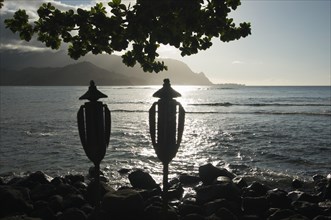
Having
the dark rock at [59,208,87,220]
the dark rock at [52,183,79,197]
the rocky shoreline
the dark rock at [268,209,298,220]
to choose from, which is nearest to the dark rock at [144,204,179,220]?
the rocky shoreline

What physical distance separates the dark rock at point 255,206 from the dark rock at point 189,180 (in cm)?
391

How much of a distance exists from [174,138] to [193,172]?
9.03 metres

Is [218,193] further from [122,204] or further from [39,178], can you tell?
[39,178]

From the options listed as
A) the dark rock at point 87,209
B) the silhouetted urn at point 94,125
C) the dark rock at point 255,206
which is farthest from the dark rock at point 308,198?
the silhouetted urn at point 94,125

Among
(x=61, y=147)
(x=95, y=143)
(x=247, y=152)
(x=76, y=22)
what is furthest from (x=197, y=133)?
(x=76, y=22)

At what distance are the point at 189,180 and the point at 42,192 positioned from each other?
19.0ft

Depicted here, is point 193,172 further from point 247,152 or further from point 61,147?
point 61,147

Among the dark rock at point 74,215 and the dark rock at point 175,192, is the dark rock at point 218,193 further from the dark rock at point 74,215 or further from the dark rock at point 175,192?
the dark rock at point 74,215

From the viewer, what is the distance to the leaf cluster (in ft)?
15.9

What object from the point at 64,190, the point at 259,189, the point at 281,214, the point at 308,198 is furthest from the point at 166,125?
the point at 308,198

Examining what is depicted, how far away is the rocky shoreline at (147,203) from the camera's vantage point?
315 inches

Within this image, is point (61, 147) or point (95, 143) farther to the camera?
point (61, 147)

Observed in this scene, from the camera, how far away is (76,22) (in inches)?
217

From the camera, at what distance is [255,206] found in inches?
388
